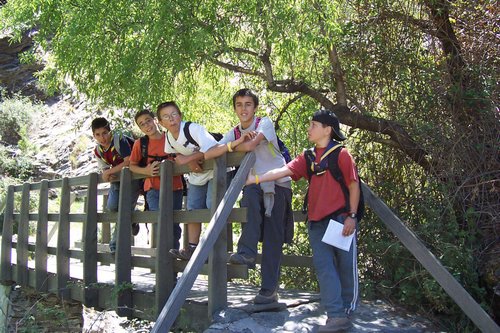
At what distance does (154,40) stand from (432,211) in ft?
10.7

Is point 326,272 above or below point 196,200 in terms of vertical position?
below

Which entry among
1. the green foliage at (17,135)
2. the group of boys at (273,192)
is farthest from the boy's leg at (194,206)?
the green foliage at (17,135)

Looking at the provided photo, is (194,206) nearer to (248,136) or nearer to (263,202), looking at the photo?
(263,202)

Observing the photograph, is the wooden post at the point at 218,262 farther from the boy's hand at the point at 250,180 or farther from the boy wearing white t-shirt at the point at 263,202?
the boy's hand at the point at 250,180

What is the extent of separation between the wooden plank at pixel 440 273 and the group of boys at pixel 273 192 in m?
0.60

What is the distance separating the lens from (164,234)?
5.92 m

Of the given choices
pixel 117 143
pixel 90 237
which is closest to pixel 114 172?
pixel 117 143

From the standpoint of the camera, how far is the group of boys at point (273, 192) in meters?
4.81

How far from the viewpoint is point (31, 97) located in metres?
27.4

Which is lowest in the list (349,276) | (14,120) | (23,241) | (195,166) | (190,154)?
(349,276)

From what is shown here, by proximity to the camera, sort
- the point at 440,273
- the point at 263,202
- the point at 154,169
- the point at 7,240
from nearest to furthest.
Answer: the point at 440,273
the point at 263,202
the point at 154,169
the point at 7,240

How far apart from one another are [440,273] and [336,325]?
0.98m

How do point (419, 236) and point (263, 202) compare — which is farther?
point (419, 236)

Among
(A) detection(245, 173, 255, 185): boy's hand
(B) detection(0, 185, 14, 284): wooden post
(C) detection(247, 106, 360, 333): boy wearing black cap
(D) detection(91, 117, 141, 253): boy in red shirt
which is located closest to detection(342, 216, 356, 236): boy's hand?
(C) detection(247, 106, 360, 333): boy wearing black cap
